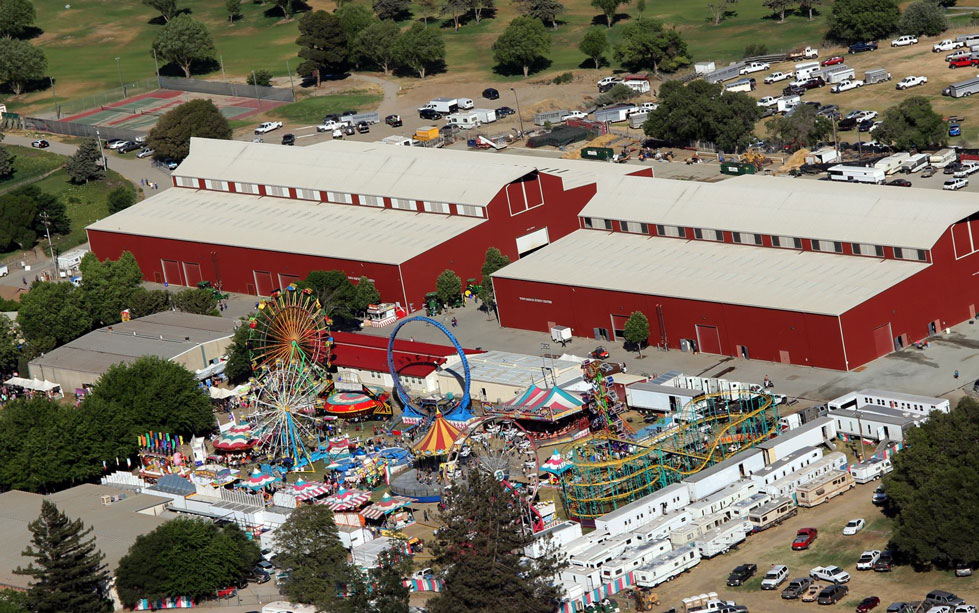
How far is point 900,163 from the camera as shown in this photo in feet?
409

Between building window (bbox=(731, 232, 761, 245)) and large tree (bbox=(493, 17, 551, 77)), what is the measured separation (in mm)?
78784

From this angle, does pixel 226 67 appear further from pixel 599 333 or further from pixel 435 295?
pixel 599 333

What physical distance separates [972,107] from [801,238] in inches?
1972

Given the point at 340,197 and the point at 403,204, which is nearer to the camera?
the point at 403,204

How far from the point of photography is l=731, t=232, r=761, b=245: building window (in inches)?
3898

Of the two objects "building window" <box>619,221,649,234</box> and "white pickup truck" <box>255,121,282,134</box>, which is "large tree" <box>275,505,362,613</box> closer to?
"building window" <box>619,221,649,234</box>

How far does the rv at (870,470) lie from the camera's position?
7469 centimetres

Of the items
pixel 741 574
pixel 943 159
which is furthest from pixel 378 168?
pixel 741 574

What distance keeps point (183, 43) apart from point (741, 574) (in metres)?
141

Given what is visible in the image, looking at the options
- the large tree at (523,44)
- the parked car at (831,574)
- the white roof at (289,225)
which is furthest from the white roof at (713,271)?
the large tree at (523,44)

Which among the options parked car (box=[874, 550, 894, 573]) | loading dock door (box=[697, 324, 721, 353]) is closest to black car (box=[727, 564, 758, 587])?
parked car (box=[874, 550, 894, 573])

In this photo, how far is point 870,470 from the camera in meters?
74.8

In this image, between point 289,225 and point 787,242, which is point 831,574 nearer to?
point 787,242

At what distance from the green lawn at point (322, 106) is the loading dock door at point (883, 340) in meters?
92.4
